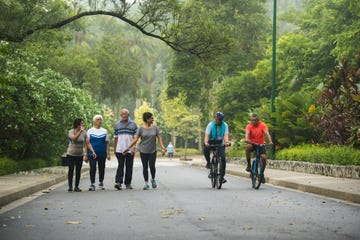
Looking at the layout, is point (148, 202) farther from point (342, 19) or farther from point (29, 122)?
point (342, 19)

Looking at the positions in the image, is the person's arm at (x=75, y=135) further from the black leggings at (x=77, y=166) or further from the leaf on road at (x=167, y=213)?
the leaf on road at (x=167, y=213)

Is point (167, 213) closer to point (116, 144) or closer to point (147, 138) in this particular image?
point (147, 138)

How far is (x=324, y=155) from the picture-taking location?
22375 millimetres

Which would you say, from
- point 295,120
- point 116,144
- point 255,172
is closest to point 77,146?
point 116,144

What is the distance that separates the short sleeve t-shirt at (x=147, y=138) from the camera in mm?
16547

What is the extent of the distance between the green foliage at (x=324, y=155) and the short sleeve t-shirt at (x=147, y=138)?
6.51 m

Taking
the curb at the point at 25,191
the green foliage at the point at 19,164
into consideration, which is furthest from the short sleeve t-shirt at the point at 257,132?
the green foliage at the point at 19,164

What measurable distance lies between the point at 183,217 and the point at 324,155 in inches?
524

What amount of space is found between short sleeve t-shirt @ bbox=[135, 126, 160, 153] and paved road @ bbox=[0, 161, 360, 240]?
2.25 meters

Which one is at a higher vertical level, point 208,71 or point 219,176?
point 208,71

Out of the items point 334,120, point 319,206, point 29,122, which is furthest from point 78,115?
point 319,206

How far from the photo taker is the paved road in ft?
27.0

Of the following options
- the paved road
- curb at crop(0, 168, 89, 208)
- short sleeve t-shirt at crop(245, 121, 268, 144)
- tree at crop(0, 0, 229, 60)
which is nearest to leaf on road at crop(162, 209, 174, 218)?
the paved road

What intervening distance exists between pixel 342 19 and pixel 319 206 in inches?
861
